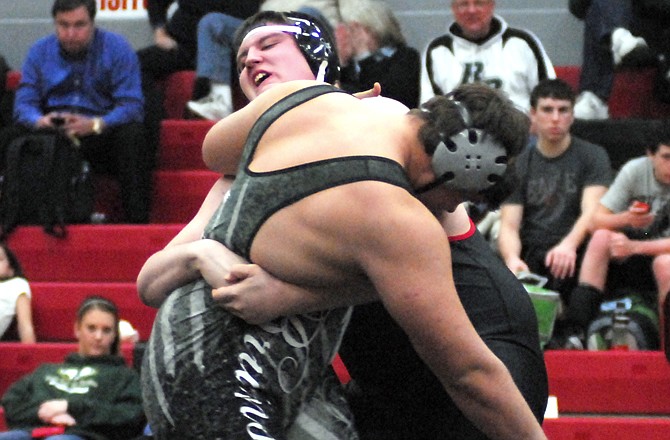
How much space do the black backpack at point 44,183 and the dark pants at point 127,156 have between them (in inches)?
6.2

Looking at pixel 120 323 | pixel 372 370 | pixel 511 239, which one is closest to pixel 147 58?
pixel 120 323

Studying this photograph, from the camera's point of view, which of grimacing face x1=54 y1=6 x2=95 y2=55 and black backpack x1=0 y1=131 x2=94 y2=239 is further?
grimacing face x1=54 y1=6 x2=95 y2=55

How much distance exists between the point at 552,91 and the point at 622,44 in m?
0.87

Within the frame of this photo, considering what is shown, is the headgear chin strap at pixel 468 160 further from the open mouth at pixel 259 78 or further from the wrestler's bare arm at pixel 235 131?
the open mouth at pixel 259 78

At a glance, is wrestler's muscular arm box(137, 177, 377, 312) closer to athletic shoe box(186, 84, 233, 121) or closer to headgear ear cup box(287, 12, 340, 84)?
headgear ear cup box(287, 12, 340, 84)

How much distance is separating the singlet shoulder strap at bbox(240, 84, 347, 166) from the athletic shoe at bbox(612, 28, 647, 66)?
4028 millimetres

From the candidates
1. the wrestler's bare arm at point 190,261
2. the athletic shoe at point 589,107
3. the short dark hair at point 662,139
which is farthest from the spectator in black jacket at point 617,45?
the wrestler's bare arm at point 190,261

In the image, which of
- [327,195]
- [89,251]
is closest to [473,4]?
[89,251]

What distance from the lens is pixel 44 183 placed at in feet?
20.7

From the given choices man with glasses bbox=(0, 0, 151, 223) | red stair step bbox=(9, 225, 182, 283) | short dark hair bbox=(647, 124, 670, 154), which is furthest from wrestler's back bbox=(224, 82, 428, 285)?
man with glasses bbox=(0, 0, 151, 223)

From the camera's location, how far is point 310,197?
2615 mm

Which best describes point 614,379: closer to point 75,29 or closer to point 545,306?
point 545,306

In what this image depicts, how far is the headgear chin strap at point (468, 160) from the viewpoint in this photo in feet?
8.72

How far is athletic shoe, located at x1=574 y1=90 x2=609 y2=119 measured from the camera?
647 centimetres
